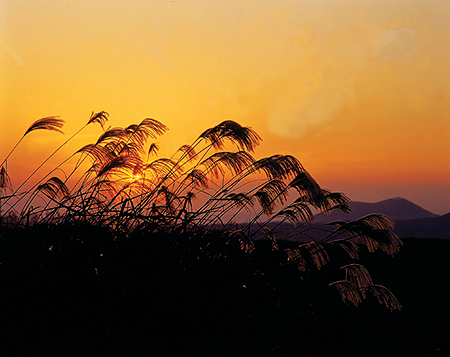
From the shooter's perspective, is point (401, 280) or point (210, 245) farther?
point (401, 280)

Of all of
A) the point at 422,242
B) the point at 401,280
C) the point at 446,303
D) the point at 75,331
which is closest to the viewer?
the point at 75,331

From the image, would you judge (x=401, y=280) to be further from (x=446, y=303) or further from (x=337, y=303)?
(x=337, y=303)

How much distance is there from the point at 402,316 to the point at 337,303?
0.77 m

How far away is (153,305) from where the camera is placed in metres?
3.36

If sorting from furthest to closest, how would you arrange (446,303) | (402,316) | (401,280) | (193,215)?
(401,280), (446,303), (402,316), (193,215)

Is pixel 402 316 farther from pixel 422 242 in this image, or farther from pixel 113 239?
pixel 422 242

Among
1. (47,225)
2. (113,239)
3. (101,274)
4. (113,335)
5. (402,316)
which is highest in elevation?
(47,225)

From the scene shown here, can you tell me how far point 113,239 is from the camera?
383 cm


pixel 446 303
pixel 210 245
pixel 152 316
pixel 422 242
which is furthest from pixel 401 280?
pixel 152 316

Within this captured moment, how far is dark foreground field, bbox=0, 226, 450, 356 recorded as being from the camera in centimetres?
324

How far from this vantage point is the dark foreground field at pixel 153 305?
3242 millimetres

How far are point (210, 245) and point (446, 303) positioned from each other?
3.71m

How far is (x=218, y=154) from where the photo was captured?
4426 mm

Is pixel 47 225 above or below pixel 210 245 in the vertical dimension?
above
